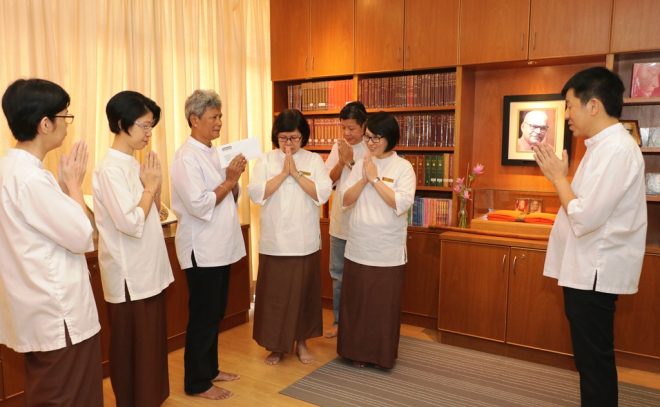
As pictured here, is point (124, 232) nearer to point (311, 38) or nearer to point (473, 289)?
point (473, 289)

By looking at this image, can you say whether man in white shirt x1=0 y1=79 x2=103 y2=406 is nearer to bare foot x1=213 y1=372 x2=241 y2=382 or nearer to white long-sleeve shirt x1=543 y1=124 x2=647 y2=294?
bare foot x1=213 y1=372 x2=241 y2=382

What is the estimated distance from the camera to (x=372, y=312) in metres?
3.06

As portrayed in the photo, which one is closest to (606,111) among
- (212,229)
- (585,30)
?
(585,30)

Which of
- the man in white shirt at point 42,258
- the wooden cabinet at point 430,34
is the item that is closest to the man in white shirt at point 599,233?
the wooden cabinet at point 430,34

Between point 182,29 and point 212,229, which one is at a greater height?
point 182,29

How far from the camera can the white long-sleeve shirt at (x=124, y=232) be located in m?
2.10

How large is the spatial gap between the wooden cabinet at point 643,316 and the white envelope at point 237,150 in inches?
96.0

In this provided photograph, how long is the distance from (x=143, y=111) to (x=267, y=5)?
2.91 m

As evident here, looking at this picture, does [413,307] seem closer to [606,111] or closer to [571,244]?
[571,244]

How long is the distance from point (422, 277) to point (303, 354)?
1.18 m

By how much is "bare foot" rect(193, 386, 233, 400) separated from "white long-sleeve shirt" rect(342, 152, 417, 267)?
1070 millimetres

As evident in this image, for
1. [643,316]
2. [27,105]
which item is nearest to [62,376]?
[27,105]

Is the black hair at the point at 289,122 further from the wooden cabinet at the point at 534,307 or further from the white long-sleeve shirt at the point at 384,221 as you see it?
the wooden cabinet at the point at 534,307

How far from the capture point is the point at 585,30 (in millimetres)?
3205
